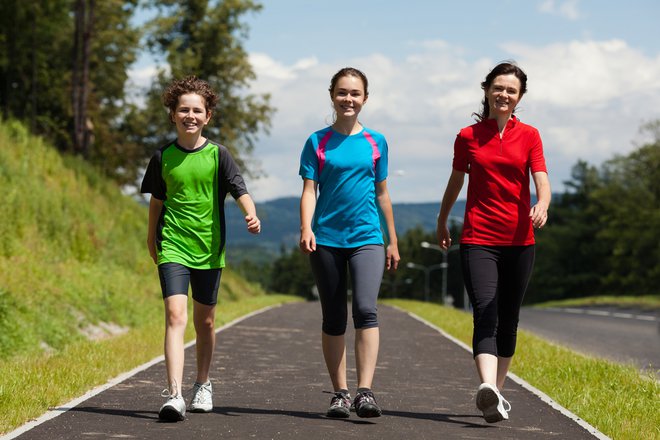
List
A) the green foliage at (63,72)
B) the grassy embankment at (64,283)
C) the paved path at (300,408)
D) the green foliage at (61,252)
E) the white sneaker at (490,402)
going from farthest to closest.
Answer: the green foliage at (63,72) < the green foliage at (61,252) < the grassy embankment at (64,283) < the white sneaker at (490,402) < the paved path at (300,408)

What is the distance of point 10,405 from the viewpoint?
7.25 metres

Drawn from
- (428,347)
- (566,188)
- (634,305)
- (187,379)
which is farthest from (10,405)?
(566,188)

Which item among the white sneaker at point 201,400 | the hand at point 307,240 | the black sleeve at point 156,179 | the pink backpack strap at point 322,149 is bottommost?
the white sneaker at point 201,400

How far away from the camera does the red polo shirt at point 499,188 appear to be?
Result: 7.02 meters

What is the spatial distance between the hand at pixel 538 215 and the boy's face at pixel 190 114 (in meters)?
2.19

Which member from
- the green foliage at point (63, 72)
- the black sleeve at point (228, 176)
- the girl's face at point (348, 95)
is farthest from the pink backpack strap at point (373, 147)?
the green foliage at point (63, 72)

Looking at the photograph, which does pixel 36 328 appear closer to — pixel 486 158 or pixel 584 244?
pixel 486 158

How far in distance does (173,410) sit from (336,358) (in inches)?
45.7

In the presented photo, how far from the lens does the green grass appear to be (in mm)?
7223

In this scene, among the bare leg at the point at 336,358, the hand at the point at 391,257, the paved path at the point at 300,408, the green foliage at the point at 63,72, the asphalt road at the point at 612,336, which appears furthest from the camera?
the green foliage at the point at 63,72

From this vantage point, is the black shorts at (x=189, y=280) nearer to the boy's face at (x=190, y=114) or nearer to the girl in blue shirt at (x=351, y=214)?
the girl in blue shirt at (x=351, y=214)

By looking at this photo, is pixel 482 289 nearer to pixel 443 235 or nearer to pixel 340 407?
pixel 443 235

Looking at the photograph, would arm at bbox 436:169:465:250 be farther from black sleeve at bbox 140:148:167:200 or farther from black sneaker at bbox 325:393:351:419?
black sleeve at bbox 140:148:167:200

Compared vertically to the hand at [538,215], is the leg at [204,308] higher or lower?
lower
